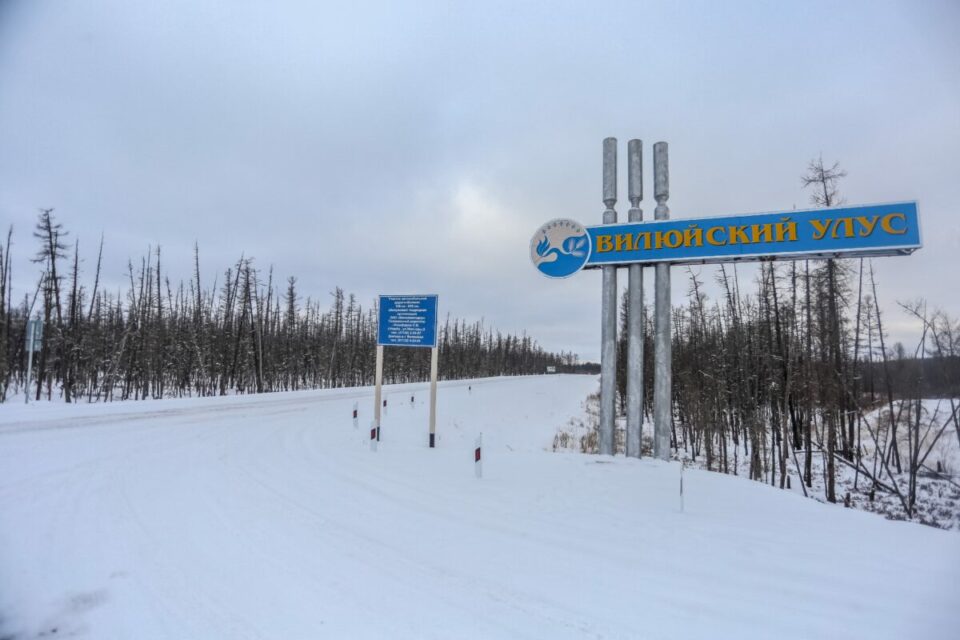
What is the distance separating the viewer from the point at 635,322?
31.5 ft

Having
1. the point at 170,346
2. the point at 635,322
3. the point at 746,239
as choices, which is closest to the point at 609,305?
the point at 635,322

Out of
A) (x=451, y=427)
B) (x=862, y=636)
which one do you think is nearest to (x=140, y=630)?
(x=862, y=636)

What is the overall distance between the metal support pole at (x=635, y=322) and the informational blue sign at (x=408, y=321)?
4828mm

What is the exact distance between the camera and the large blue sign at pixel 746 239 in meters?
7.66

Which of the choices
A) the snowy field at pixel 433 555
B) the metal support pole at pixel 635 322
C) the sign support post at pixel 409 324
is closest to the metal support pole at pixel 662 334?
the metal support pole at pixel 635 322

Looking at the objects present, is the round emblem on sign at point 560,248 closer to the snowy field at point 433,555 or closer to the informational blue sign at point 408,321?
the informational blue sign at point 408,321

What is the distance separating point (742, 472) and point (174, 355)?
1785 inches

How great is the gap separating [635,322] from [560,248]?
254cm

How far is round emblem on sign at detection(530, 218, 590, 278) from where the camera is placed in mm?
9859

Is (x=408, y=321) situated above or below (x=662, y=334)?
above

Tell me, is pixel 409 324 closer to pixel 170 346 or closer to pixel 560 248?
pixel 560 248

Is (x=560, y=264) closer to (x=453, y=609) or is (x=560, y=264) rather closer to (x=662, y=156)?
(x=662, y=156)

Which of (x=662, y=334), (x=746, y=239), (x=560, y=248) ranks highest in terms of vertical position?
(x=560, y=248)

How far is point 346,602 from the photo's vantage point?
3213 millimetres
